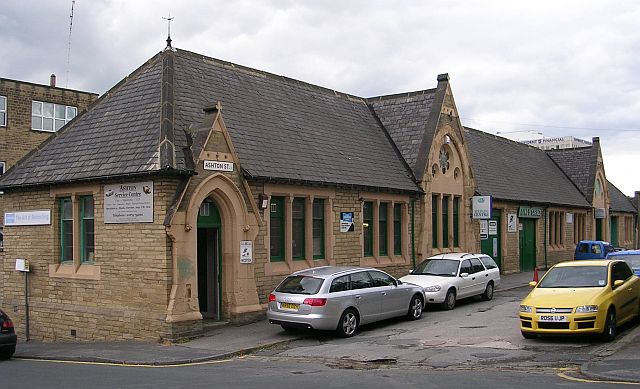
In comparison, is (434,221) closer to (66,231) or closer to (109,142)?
(109,142)

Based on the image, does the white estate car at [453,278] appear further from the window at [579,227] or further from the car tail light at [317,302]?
the window at [579,227]

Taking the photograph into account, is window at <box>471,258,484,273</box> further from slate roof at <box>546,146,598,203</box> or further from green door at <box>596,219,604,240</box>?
green door at <box>596,219,604,240</box>

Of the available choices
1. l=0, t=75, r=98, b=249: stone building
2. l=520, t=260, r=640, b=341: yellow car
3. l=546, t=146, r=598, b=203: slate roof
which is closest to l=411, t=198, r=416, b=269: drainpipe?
l=520, t=260, r=640, b=341: yellow car

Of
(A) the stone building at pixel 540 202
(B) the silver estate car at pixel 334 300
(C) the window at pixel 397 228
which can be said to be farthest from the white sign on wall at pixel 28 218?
(A) the stone building at pixel 540 202

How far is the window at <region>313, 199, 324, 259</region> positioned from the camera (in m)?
20.9

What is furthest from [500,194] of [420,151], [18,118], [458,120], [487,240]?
[18,118]

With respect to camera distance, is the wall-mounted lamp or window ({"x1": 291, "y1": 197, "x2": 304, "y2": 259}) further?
window ({"x1": 291, "y1": 197, "x2": 304, "y2": 259})

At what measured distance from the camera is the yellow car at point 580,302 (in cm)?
1334

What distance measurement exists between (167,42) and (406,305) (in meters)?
9.85

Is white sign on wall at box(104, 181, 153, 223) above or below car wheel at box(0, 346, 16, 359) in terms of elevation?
above

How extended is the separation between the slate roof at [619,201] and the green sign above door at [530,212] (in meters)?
14.3

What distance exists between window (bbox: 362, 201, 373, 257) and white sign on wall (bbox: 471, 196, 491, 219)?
6.96 m

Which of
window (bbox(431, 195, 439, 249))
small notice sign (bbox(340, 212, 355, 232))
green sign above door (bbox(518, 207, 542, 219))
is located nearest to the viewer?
small notice sign (bbox(340, 212, 355, 232))

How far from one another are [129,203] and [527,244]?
78.5 feet
